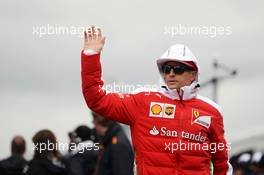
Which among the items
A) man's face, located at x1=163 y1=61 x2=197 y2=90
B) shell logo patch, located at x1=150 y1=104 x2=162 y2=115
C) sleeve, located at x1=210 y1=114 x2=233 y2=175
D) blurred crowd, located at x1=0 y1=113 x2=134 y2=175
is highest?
man's face, located at x1=163 y1=61 x2=197 y2=90

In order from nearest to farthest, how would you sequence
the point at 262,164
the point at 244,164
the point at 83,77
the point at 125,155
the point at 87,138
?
the point at 83,77, the point at 125,155, the point at 87,138, the point at 262,164, the point at 244,164

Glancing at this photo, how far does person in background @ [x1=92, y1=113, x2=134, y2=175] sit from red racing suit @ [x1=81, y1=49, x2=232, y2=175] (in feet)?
7.60

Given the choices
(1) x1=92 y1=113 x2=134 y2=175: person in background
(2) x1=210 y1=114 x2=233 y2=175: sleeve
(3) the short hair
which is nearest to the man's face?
(2) x1=210 y1=114 x2=233 y2=175: sleeve

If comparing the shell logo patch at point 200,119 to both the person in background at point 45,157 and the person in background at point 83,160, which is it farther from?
the person in background at point 45,157

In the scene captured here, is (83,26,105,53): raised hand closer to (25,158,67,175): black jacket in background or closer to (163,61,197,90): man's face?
(163,61,197,90): man's face

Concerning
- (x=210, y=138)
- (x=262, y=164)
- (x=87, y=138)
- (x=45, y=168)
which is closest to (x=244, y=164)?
(x=262, y=164)

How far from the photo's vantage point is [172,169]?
300 inches

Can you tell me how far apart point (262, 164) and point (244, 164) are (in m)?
1.56

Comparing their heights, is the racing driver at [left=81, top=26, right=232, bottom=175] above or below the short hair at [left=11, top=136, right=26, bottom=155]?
above

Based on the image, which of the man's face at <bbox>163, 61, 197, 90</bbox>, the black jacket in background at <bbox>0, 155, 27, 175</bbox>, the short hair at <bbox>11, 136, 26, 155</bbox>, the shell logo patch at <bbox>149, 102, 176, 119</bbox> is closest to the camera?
the shell logo patch at <bbox>149, 102, 176, 119</bbox>

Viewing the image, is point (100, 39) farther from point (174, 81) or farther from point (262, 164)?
point (262, 164)

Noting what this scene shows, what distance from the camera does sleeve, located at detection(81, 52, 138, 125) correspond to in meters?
7.52

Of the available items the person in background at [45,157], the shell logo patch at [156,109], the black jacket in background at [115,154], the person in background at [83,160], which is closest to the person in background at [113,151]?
the black jacket in background at [115,154]

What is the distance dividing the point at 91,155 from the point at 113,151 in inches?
23.6
